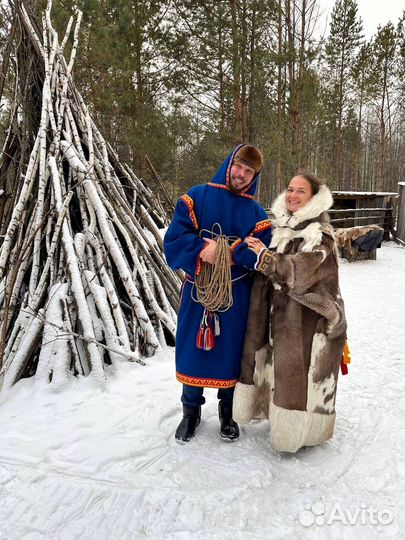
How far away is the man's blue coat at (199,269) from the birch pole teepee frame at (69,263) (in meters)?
0.87

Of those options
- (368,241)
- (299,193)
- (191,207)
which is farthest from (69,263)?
(368,241)

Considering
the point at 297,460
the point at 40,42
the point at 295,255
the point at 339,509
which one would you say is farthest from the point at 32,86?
the point at 339,509

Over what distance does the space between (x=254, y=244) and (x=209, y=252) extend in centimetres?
23

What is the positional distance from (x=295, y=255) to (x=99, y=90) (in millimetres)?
9000

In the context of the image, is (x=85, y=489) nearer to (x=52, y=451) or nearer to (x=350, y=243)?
(x=52, y=451)

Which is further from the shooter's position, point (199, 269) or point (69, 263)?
point (69, 263)

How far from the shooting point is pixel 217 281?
1877 millimetres

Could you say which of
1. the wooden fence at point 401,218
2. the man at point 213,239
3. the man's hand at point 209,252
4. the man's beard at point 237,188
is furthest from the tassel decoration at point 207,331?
the wooden fence at point 401,218

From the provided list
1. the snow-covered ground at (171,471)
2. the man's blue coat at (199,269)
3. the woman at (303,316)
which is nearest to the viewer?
the snow-covered ground at (171,471)

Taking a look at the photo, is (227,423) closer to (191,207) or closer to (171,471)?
(171,471)

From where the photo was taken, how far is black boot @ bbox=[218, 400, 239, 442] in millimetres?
2086

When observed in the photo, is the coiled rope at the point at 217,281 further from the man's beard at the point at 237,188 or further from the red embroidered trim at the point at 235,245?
the man's beard at the point at 237,188

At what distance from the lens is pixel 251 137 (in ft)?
39.6

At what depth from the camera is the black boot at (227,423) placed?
2086mm
